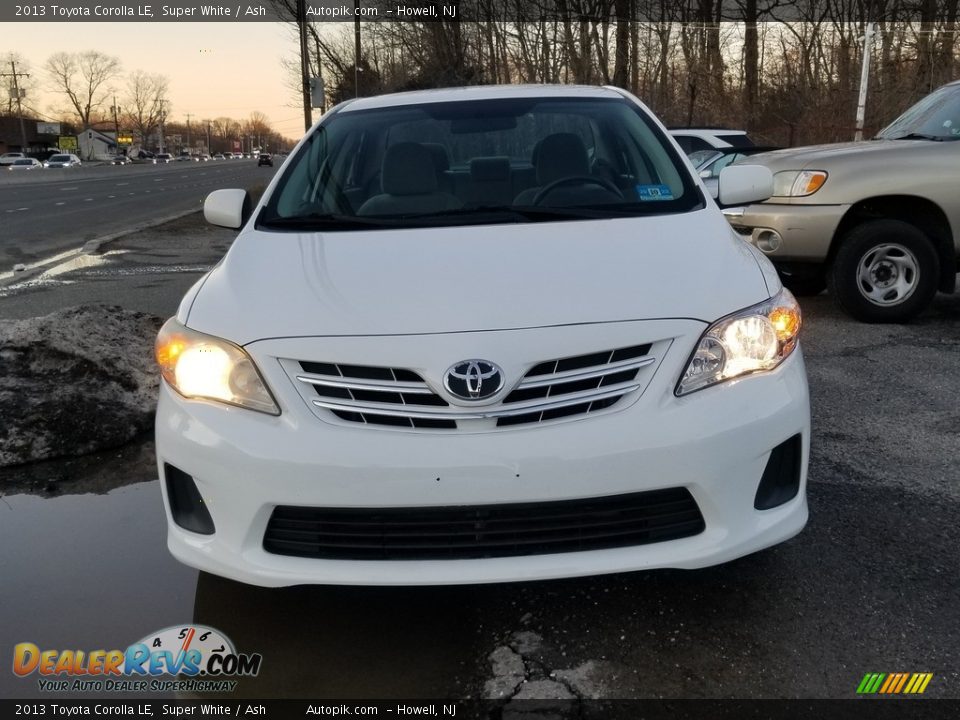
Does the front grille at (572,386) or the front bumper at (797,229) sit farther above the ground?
the front bumper at (797,229)

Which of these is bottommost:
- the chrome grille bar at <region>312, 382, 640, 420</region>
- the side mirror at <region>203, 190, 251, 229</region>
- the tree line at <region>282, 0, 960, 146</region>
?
the chrome grille bar at <region>312, 382, 640, 420</region>

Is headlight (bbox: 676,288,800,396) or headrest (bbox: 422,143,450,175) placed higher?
headrest (bbox: 422,143,450,175)

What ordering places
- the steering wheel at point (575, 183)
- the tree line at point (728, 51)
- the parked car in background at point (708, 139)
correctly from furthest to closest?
the tree line at point (728, 51) → the parked car in background at point (708, 139) → the steering wheel at point (575, 183)

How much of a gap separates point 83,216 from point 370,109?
57.1ft

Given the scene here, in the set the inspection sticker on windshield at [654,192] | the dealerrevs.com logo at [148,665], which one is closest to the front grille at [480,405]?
the dealerrevs.com logo at [148,665]

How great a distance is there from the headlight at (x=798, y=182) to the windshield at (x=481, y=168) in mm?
2642

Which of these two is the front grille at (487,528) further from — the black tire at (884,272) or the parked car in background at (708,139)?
the parked car in background at (708,139)

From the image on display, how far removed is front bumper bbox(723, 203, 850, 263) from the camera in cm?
589

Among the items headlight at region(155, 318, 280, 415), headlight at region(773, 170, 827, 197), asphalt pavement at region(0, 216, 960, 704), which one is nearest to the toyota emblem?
headlight at region(155, 318, 280, 415)

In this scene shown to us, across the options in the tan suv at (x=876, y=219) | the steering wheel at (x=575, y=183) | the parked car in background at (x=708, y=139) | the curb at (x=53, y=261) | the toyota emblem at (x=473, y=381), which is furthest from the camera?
the parked car in background at (x=708, y=139)

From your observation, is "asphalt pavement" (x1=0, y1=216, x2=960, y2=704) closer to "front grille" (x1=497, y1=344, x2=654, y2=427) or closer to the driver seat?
"front grille" (x1=497, y1=344, x2=654, y2=427)

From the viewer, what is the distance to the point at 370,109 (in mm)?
3943

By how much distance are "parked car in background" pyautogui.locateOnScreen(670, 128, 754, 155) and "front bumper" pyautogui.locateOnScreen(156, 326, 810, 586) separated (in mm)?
9002

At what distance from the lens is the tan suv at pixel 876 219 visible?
5750mm
